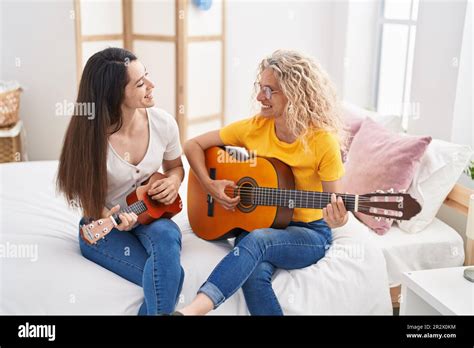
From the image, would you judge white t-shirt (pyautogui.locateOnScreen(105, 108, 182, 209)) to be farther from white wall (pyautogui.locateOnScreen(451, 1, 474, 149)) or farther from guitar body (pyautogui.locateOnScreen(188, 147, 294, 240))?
white wall (pyautogui.locateOnScreen(451, 1, 474, 149))

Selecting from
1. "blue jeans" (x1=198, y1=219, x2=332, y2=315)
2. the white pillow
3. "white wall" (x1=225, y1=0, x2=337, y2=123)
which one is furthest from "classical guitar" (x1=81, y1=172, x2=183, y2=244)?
"white wall" (x1=225, y1=0, x2=337, y2=123)

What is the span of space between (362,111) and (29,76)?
2.13 metres

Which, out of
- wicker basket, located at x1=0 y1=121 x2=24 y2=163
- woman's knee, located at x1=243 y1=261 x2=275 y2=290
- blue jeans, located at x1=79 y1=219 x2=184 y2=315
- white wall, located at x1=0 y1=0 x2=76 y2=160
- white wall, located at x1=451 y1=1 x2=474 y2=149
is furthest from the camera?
white wall, located at x1=0 y1=0 x2=76 y2=160

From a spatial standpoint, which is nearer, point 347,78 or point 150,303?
point 150,303

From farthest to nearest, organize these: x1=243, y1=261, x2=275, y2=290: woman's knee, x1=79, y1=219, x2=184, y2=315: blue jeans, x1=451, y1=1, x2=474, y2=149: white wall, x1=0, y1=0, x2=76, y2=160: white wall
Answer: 1. x1=0, y1=0, x2=76, y2=160: white wall
2. x1=451, y1=1, x2=474, y2=149: white wall
3. x1=243, y1=261, x2=275, y2=290: woman's knee
4. x1=79, y1=219, x2=184, y2=315: blue jeans

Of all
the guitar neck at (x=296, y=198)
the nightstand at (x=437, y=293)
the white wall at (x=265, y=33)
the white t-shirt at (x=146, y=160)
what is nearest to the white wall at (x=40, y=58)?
the white wall at (x=265, y=33)

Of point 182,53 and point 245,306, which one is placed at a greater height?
point 182,53

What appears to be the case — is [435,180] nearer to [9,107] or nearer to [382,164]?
[382,164]

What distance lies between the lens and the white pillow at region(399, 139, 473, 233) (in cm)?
231

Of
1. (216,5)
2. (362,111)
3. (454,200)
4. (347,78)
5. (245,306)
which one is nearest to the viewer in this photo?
(245,306)

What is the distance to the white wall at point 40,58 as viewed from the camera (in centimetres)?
374
